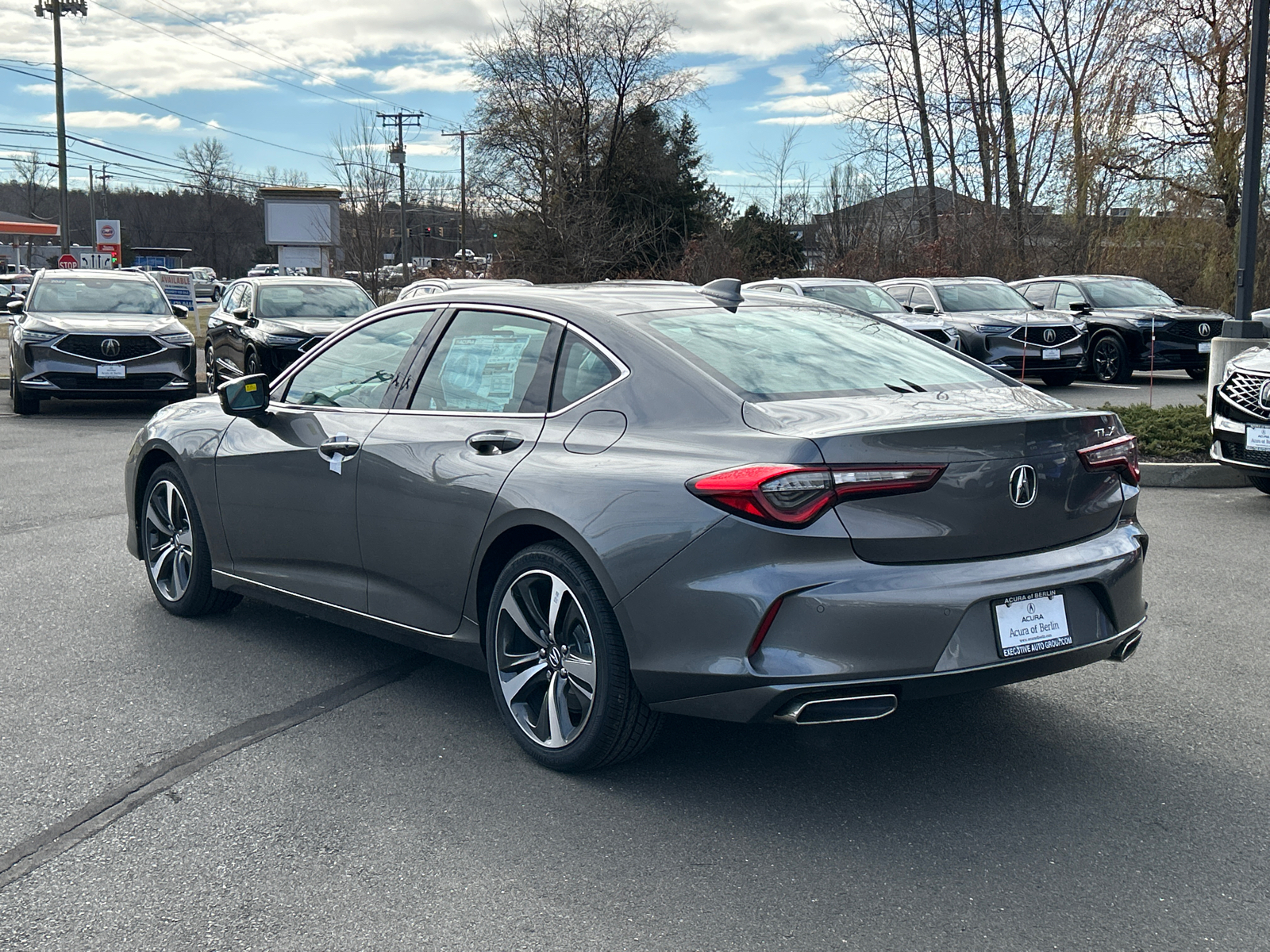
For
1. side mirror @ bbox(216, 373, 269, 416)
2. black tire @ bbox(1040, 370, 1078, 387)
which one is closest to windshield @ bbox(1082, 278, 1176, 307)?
black tire @ bbox(1040, 370, 1078, 387)

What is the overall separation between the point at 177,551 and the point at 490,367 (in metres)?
2.33

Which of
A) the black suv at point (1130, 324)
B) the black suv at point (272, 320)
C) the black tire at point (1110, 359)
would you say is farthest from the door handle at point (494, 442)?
the black tire at point (1110, 359)

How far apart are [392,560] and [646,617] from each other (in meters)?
1.33

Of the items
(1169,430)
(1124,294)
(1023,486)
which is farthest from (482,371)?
(1124,294)

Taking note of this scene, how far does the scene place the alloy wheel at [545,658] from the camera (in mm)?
3990

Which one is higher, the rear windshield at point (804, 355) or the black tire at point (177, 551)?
the rear windshield at point (804, 355)

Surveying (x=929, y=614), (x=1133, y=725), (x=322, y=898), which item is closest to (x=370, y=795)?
(x=322, y=898)

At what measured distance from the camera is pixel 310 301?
1809 centimetres

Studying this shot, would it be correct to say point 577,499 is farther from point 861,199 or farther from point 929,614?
point 861,199

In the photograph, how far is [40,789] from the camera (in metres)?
3.95

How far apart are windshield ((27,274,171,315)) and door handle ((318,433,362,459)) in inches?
501

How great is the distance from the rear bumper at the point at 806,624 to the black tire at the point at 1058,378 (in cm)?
1584

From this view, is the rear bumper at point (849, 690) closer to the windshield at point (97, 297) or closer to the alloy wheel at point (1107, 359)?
the windshield at point (97, 297)

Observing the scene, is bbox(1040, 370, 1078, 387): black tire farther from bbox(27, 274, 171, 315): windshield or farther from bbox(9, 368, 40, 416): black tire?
bbox(9, 368, 40, 416): black tire
